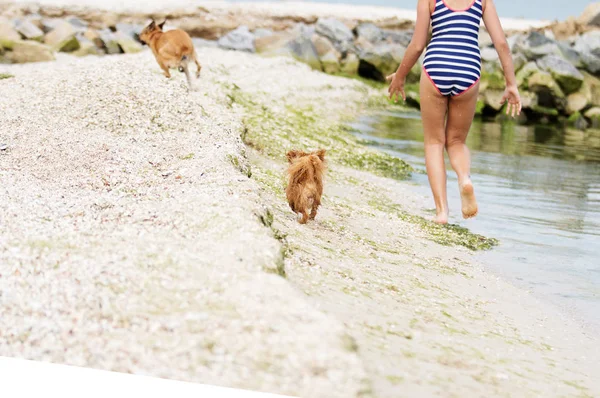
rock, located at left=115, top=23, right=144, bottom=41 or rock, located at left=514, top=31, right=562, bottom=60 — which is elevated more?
rock, located at left=514, top=31, right=562, bottom=60

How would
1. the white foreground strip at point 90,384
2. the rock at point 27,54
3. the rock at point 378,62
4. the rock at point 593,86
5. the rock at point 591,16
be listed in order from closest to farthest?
the white foreground strip at point 90,384 < the rock at point 27,54 < the rock at point 593,86 < the rock at point 378,62 < the rock at point 591,16

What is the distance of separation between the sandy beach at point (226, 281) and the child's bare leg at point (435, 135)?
1.40ft

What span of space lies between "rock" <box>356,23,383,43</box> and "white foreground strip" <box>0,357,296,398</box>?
2977cm

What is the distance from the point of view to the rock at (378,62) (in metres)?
27.5

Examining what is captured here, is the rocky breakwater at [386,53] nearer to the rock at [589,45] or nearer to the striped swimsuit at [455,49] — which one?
the rock at [589,45]

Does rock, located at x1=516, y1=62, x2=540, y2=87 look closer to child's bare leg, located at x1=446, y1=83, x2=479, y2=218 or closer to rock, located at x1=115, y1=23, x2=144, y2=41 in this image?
rock, located at x1=115, y1=23, x2=144, y2=41

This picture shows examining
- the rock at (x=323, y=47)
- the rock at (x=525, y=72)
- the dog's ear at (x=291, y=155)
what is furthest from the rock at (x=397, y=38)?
the dog's ear at (x=291, y=155)

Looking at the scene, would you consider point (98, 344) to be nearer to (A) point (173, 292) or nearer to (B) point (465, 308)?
(A) point (173, 292)

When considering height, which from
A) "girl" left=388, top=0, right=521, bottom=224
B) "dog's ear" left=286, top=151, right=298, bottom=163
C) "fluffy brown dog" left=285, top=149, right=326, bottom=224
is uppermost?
"girl" left=388, top=0, right=521, bottom=224

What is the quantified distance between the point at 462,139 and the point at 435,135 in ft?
0.78

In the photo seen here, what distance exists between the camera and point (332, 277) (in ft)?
14.2

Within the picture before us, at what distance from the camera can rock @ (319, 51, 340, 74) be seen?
27.7 meters

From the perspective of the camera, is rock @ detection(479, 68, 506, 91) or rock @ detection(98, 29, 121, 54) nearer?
rock @ detection(479, 68, 506, 91)

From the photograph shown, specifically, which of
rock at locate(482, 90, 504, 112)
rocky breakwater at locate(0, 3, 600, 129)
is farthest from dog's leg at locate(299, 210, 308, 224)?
rock at locate(482, 90, 504, 112)
